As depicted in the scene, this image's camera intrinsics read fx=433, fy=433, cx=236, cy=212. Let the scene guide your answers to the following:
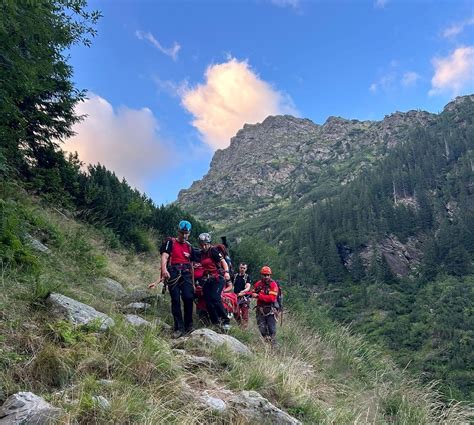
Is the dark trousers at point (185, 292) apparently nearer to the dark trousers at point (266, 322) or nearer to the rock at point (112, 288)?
the rock at point (112, 288)

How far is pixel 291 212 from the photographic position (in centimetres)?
18862

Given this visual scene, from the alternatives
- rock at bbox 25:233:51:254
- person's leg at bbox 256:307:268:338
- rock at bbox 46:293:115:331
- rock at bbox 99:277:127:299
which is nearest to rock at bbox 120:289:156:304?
rock at bbox 99:277:127:299

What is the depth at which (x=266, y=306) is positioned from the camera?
25.6 ft

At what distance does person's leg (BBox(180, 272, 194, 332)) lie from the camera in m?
6.38

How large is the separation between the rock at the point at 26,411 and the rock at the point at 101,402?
27 centimetres

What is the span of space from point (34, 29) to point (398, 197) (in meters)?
134

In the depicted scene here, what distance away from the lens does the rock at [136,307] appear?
6474mm

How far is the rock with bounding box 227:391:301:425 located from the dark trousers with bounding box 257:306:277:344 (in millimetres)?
3650

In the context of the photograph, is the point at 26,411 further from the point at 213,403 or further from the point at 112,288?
the point at 112,288

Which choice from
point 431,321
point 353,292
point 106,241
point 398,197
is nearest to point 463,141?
point 398,197

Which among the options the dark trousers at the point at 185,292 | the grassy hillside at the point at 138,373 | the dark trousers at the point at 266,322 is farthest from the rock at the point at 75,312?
the dark trousers at the point at 266,322

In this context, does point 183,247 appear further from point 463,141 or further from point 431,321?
point 463,141

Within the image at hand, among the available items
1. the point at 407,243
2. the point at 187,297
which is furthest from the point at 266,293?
the point at 407,243

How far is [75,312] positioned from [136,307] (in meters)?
2.23
